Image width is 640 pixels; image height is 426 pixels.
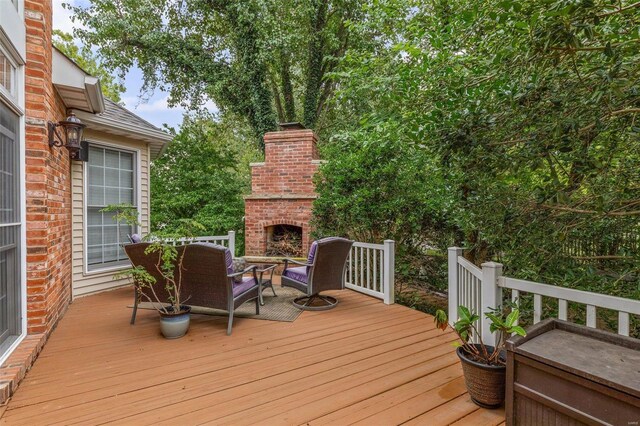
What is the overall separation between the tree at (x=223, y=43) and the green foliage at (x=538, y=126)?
18.5 feet

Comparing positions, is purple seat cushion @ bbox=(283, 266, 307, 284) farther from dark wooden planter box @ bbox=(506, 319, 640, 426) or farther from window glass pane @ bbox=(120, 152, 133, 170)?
window glass pane @ bbox=(120, 152, 133, 170)

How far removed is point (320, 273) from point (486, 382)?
2.40 metres

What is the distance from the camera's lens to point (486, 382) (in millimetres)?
2037

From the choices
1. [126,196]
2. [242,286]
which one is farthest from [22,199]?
[126,196]

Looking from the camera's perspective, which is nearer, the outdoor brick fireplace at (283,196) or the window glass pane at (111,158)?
the window glass pane at (111,158)

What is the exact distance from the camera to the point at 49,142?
3.15 metres

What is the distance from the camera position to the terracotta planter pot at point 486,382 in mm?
2012

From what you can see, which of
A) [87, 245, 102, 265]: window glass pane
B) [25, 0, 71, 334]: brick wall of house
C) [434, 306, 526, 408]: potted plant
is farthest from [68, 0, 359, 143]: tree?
[434, 306, 526, 408]: potted plant

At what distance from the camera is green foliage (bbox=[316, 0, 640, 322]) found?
5.72 ft

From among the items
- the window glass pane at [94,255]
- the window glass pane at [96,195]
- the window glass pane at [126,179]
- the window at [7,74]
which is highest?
the window at [7,74]

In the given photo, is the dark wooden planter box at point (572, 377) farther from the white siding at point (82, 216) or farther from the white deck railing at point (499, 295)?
the white siding at point (82, 216)

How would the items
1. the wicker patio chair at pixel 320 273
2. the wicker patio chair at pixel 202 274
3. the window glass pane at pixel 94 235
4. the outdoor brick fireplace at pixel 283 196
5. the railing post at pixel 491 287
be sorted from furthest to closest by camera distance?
1. the outdoor brick fireplace at pixel 283 196
2. the window glass pane at pixel 94 235
3. the wicker patio chair at pixel 320 273
4. the wicker patio chair at pixel 202 274
5. the railing post at pixel 491 287

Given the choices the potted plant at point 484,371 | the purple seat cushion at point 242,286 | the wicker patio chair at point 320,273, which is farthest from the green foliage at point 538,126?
the purple seat cushion at point 242,286

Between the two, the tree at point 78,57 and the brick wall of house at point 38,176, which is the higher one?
the tree at point 78,57
